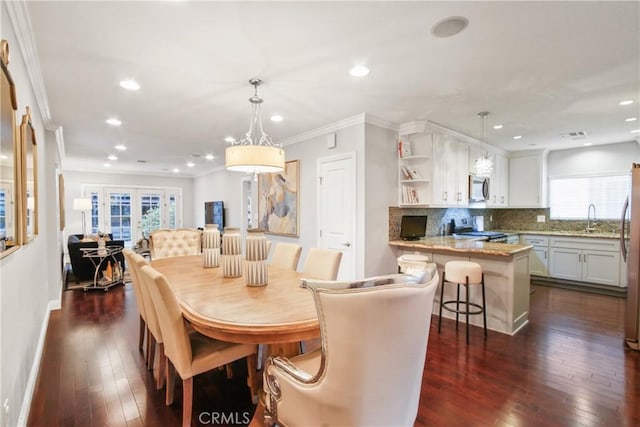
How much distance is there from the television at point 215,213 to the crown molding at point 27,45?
184 inches

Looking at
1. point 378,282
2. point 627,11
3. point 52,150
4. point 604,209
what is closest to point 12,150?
point 378,282

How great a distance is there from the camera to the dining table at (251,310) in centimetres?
151

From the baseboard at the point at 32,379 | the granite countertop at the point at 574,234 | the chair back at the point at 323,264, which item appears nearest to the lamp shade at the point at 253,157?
the chair back at the point at 323,264

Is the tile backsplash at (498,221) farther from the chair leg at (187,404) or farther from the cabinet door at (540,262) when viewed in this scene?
the chair leg at (187,404)

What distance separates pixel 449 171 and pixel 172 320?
3991 millimetres

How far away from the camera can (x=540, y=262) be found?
17.7ft

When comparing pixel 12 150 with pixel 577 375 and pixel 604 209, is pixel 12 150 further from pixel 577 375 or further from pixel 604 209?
pixel 604 209

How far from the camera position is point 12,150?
158cm

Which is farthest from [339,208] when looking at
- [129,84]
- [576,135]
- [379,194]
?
[576,135]

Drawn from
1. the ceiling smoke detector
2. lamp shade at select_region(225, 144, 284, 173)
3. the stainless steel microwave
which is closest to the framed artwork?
lamp shade at select_region(225, 144, 284, 173)

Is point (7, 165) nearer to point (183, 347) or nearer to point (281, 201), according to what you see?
point (183, 347)

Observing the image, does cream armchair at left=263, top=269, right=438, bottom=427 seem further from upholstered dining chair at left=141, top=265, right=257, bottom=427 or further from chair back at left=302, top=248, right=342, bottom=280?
chair back at left=302, top=248, right=342, bottom=280

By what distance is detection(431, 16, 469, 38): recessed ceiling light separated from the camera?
70.6 inches

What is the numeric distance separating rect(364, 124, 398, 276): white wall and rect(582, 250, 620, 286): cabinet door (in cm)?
339
